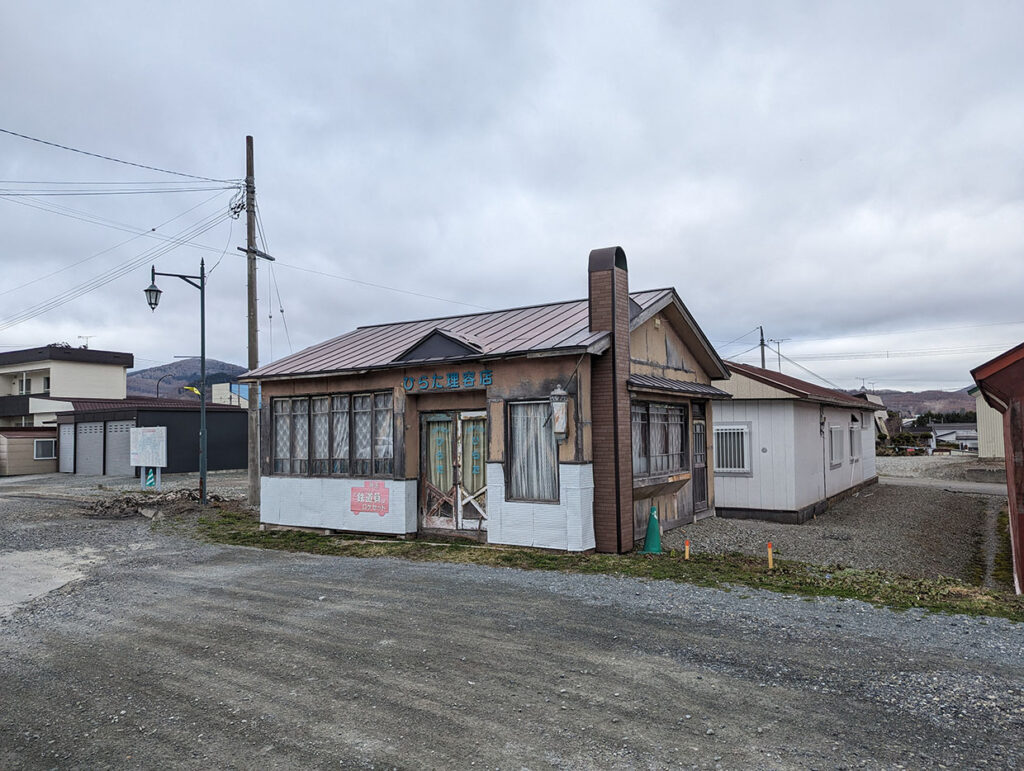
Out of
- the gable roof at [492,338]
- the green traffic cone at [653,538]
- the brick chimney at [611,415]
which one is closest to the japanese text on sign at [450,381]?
the gable roof at [492,338]

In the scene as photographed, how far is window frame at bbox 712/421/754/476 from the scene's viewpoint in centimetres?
1669

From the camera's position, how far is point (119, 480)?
2994 centimetres

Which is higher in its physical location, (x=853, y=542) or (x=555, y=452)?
(x=555, y=452)

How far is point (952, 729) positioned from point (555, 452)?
22.5ft

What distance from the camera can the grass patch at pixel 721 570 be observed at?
7.95m

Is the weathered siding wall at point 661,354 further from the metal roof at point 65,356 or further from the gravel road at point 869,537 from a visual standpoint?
the metal roof at point 65,356

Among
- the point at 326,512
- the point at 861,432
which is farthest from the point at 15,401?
the point at 861,432

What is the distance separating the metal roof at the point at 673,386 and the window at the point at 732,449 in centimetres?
211

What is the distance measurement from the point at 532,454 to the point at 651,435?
2618mm

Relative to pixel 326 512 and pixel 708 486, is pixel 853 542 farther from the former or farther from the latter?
pixel 326 512

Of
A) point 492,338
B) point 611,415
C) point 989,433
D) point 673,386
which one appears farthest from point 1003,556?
point 989,433

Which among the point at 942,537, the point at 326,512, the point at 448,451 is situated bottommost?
the point at 942,537

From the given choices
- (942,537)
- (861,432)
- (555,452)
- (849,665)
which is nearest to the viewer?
(849,665)

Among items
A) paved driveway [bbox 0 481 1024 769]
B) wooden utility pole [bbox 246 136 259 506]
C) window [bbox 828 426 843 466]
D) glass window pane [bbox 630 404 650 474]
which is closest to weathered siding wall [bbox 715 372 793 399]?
window [bbox 828 426 843 466]
